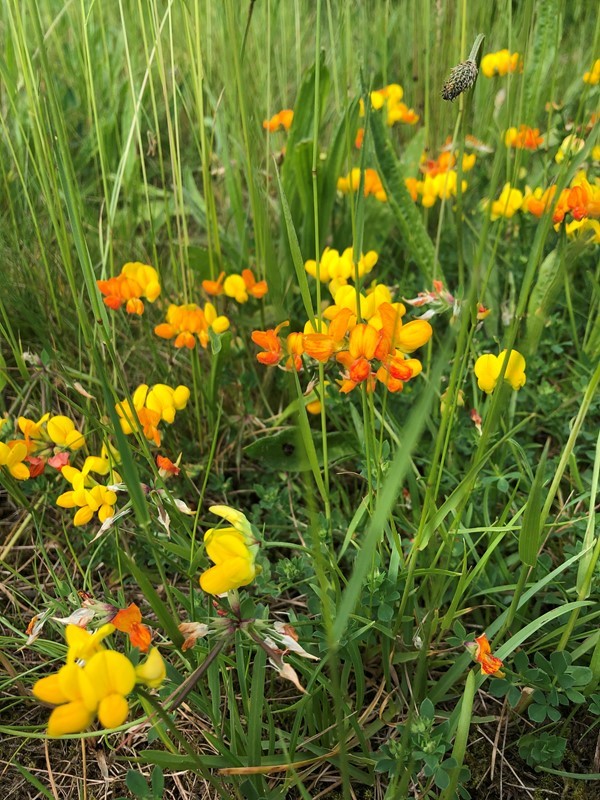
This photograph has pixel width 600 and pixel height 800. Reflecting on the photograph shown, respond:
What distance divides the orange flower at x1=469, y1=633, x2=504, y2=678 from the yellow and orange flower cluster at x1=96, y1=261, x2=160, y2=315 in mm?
878

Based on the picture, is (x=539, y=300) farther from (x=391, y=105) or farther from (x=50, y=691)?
(x=50, y=691)

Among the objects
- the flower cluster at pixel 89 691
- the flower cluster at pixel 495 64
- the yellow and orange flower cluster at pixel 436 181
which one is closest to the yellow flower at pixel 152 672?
the flower cluster at pixel 89 691

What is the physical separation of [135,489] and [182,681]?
345mm

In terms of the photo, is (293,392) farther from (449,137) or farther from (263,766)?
(449,137)

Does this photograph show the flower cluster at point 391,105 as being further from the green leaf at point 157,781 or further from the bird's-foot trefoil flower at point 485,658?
the green leaf at point 157,781

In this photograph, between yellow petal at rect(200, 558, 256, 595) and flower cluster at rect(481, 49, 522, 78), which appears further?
flower cluster at rect(481, 49, 522, 78)

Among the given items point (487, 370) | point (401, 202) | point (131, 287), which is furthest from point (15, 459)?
point (401, 202)

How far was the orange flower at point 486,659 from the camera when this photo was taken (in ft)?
2.85

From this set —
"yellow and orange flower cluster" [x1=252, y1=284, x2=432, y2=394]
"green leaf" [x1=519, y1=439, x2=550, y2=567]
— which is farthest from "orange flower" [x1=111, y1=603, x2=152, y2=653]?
"green leaf" [x1=519, y1=439, x2=550, y2=567]

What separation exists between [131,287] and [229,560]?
752 millimetres

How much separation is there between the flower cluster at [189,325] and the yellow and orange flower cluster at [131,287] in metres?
0.06

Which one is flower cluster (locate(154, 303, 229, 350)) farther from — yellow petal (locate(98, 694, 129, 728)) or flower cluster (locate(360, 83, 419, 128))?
flower cluster (locate(360, 83, 419, 128))

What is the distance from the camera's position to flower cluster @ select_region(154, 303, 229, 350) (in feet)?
4.40

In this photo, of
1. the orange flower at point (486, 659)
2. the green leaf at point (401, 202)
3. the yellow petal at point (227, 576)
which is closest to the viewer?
the yellow petal at point (227, 576)
